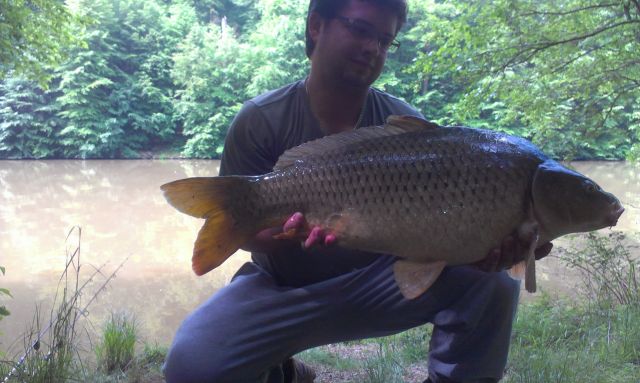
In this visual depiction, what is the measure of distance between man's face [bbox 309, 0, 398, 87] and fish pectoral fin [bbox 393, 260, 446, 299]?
670 mm

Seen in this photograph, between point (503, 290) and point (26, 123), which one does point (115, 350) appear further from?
point (26, 123)

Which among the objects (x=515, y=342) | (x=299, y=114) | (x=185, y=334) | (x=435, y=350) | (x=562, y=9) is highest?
(x=562, y=9)

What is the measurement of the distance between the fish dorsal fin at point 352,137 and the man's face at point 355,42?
0.33 metres

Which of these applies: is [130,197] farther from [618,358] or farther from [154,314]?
[618,358]

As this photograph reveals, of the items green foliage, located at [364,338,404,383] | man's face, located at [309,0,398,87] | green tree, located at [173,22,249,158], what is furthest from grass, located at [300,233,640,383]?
green tree, located at [173,22,249,158]

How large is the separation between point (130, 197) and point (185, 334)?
10004 mm

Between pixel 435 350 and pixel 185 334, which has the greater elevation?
pixel 185 334

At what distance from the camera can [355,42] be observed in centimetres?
167

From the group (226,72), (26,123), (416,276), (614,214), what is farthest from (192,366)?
(26,123)

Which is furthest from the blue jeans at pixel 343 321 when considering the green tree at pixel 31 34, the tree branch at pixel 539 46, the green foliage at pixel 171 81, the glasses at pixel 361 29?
the green foliage at pixel 171 81

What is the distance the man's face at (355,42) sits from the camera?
5.44ft

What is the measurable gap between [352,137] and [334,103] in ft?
1.14

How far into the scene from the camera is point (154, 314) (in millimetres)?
4703

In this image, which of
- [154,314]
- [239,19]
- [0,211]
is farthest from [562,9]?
[239,19]
